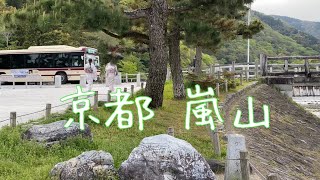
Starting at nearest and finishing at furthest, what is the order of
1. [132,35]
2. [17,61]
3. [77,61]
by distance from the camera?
1. [132,35]
2. [77,61]
3. [17,61]

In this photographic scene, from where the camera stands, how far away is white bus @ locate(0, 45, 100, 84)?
3253cm

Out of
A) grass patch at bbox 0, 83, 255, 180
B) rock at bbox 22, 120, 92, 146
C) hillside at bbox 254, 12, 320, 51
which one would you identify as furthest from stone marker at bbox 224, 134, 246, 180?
hillside at bbox 254, 12, 320, 51

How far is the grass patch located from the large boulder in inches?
47.7

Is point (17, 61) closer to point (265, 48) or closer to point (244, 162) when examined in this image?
point (244, 162)

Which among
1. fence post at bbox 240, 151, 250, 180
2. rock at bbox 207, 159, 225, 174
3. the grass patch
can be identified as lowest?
rock at bbox 207, 159, 225, 174

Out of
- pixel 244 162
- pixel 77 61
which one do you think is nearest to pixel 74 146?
pixel 244 162

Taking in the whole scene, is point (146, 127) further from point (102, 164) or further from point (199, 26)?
point (102, 164)

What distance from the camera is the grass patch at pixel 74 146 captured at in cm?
730

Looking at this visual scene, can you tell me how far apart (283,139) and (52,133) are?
9.86 metres

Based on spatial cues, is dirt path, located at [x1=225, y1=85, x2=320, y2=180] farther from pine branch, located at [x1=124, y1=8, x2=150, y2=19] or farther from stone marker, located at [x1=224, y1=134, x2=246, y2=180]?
pine branch, located at [x1=124, y1=8, x2=150, y2=19]

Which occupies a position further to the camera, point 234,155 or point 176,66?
point 176,66

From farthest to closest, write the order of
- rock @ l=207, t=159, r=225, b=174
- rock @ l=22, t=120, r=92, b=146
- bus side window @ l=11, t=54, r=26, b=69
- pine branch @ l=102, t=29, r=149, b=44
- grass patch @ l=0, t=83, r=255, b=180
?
bus side window @ l=11, t=54, r=26, b=69 < pine branch @ l=102, t=29, r=149, b=44 < rock @ l=22, t=120, r=92, b=146 < rock @ l=207, t=159, r=225, b=174 < grass patch @ l=0, t=83, r=255, b=180

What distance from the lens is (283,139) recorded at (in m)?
16.0

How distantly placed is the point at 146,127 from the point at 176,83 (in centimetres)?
729
